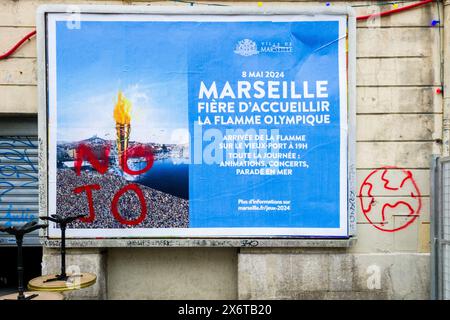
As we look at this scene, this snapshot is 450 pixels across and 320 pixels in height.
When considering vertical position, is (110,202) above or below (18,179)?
below

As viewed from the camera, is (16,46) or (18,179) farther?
(18,179)

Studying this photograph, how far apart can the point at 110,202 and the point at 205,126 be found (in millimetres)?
1681

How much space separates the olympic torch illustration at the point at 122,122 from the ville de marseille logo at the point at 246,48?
5.54 ft

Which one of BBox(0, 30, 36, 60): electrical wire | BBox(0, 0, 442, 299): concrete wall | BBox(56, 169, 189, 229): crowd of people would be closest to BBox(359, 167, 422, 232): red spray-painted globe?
BBox(0, 0, 442, 299): concrete wall

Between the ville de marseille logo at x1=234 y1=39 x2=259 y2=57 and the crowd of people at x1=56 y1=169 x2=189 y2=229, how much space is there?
2.20m

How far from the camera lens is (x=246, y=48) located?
6.07m

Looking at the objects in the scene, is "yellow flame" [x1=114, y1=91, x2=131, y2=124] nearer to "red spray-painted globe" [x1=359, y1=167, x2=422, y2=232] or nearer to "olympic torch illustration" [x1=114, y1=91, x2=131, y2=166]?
"olympic torch illustration" [x1=114, y1=91, x2=131, y2=166]

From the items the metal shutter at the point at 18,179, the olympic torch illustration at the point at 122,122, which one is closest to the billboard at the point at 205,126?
the olympic torch illustration at the point at 122,122

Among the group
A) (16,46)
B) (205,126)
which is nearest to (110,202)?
(205,126)

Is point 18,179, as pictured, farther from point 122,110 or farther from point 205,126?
point 205,126

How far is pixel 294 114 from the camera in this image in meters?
6.05

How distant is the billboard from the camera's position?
19.8 feet
